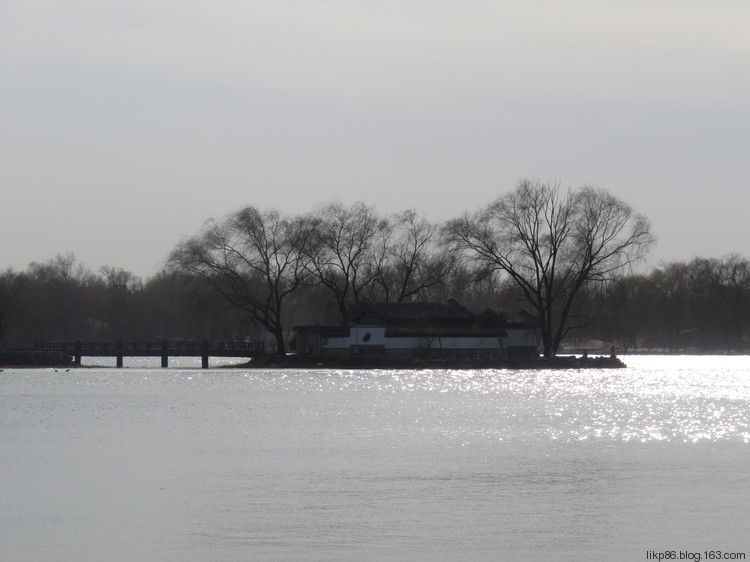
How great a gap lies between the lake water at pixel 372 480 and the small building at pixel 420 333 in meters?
34.7

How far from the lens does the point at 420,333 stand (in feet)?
267

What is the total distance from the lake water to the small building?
3473 cm

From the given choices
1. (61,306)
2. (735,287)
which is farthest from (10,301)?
(735,287)

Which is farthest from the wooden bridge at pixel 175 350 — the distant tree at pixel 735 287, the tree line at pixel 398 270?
the distant tree at pixel 735 287

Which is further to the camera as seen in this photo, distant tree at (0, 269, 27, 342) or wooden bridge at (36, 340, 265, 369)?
distant tree at (0, 269, 27, 342)

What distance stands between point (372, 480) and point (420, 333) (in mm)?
59168

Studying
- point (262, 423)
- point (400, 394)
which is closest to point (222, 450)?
point (262, 423)

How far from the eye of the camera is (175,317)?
135 meters

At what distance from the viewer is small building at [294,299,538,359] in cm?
8175

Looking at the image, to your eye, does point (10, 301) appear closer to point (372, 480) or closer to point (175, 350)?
point (175, 350)

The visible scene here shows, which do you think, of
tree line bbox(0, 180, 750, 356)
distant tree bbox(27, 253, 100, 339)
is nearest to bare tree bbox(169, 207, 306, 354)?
tree line bbox(0, 180, 750, 356)

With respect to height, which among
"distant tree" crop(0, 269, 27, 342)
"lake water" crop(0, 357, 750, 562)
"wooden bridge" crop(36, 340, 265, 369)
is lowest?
"lake water" crop(0, 357, 750, 562)

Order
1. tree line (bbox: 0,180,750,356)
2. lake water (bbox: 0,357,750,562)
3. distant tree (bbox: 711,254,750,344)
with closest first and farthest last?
1. lake water (bbox: 0,357,750,562)
2. tree line (bbox: 0,180,750,356)
3. distant tree (bbox: 711,254,750,344)

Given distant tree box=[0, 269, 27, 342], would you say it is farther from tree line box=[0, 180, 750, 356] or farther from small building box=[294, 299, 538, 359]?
small building box=[294, 299, 538, 359]
